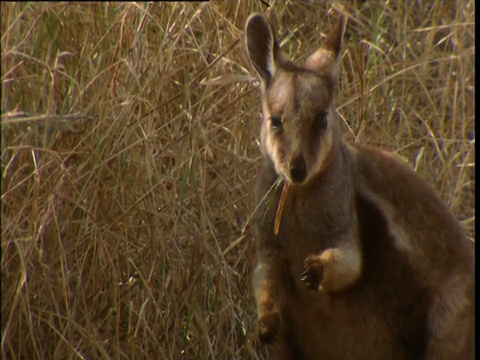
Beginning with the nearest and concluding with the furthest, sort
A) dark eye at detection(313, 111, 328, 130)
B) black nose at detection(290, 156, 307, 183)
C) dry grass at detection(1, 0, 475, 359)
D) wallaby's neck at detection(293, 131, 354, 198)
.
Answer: black nose at detection(290, 156, 307, 183) < dark eye at detection(313, 111, 328, 130) < wallaby's neck at detection(293, 131, 354, 198) < dry grass at detection(1, 0, 475, 359)

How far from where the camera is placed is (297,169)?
13.1 feet

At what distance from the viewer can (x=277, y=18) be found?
5.70m

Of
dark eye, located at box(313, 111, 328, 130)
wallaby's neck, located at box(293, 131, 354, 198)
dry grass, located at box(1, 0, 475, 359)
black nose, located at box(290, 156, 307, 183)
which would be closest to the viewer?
black nose, located at box(290, 156, 307, 183)

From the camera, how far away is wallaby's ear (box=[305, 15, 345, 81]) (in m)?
4.29

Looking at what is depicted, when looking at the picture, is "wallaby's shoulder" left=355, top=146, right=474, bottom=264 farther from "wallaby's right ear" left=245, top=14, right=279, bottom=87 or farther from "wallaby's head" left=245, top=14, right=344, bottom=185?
"wallaby's right ear" left=245, top=14, right=279, bottom=87

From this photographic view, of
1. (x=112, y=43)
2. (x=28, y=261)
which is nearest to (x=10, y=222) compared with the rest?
(x=28, y=261)

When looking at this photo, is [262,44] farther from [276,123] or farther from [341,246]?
[341,246]

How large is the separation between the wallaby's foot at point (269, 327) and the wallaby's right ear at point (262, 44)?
2.84 ft

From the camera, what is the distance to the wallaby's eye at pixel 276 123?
13.5 ft

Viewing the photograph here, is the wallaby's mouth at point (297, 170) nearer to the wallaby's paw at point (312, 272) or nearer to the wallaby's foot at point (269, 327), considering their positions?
the wallaby's paw at point (312, 272)

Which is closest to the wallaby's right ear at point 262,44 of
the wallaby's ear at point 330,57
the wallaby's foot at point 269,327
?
the wallaby's ear at point 330,57

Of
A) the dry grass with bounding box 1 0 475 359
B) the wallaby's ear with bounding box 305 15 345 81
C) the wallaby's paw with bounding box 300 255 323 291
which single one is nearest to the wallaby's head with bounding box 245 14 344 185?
the wallaby's ear with bounding box 305 15 345 81

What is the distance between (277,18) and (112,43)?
108 centimetres

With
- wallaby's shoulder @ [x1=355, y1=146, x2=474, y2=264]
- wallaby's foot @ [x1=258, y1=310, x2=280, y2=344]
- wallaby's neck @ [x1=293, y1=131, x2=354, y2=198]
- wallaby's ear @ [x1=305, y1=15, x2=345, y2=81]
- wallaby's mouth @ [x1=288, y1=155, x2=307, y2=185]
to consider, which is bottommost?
wallaby's foot @ [x1=258, y1=310, x2=280, y2=344]
